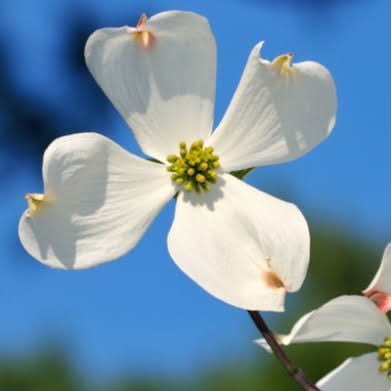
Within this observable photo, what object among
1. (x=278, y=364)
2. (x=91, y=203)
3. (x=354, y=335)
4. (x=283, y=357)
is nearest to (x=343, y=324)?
(x=354, y=335)

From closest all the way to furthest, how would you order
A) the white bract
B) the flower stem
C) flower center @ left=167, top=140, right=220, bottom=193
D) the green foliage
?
Result: the flower stem < the white bract < flower center @ left=167, top=140, right=220, bottom=193 < the green foliage

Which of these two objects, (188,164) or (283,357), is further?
(188,164)

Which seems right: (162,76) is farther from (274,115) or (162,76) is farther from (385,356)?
(385,356)

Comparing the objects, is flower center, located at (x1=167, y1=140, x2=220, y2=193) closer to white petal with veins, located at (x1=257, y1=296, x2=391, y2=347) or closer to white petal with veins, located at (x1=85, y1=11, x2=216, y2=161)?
white petal with veins, located at (x1=85, y1=11, x2=216, y2=161)

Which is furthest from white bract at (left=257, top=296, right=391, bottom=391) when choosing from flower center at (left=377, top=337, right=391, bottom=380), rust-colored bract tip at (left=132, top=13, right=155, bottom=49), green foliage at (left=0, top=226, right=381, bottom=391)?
green foliage at (left=0, top=226, right=381, bottom=391)

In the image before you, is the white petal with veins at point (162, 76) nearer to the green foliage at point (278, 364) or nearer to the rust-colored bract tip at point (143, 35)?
the rust-colored bract tip at point (143, 35)

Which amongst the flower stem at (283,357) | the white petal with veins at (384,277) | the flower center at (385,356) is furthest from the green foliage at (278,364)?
the flower stem at (283,357)

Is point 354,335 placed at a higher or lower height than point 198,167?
lower
